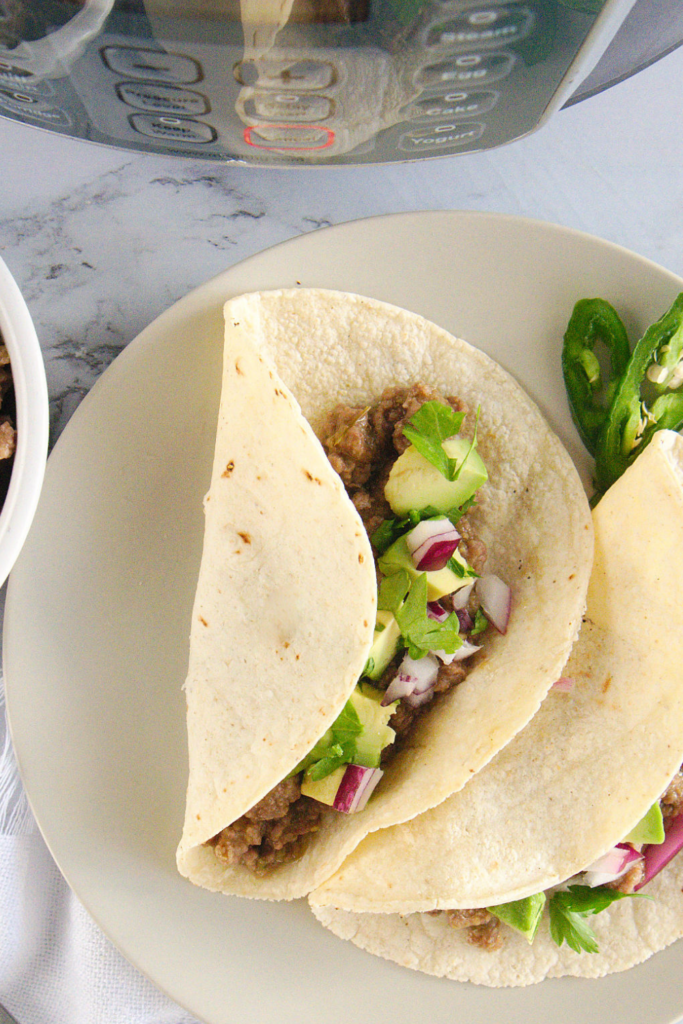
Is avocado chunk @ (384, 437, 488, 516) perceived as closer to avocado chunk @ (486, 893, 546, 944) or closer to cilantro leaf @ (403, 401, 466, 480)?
cilantro leaf @ (403, 401, 466, 480)

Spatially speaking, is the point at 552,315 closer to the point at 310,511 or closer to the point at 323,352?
the point at 323,352

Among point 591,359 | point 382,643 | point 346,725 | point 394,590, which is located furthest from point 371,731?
point 591,359

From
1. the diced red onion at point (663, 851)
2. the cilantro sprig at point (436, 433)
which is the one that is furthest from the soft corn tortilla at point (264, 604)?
the diced red onion at point (663, 851)

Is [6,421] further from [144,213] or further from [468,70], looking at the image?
[468,70]

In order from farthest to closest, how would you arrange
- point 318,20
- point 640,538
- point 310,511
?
1. point 640,538
2. point 310,511
3. point 318,20

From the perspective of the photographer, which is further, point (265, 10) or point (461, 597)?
point (461, 597)

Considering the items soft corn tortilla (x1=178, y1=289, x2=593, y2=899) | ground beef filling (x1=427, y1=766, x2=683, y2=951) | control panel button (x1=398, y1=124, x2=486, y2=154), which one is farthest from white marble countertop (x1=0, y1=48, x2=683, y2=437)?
ground beef filling (x1=427, y1=766, x2=683, y2=951)

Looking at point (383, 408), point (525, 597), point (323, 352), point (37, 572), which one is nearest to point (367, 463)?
point (383, 408)
